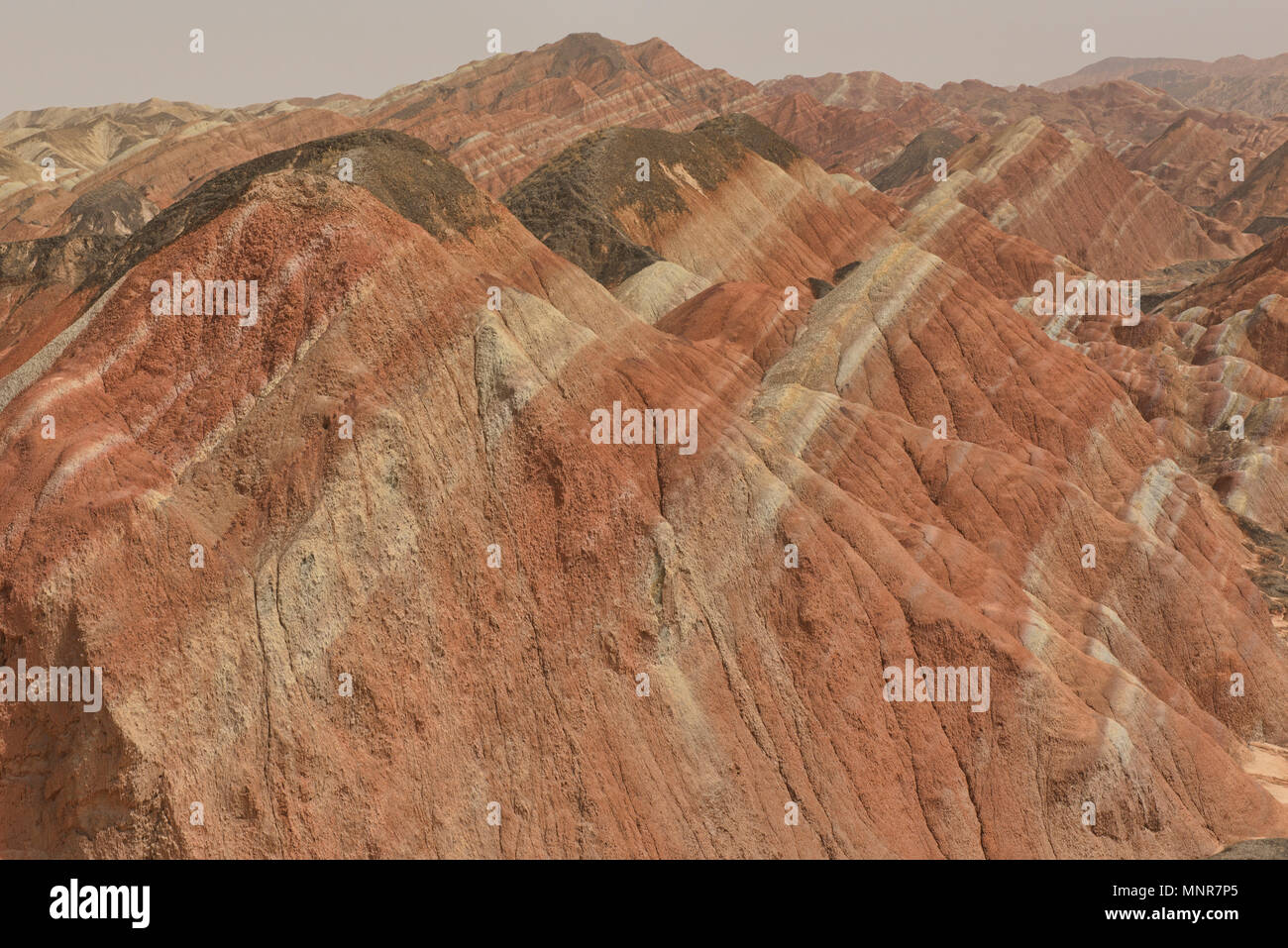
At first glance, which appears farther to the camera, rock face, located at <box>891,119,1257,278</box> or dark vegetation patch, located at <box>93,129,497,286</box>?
rock face, located at <box>891,119,1257,278</box>

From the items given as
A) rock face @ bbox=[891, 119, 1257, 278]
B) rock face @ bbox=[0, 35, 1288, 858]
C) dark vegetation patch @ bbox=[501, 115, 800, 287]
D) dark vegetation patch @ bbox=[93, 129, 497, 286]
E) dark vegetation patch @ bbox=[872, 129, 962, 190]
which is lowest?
rock face @ bbox=[0, 35, 1288, 858]

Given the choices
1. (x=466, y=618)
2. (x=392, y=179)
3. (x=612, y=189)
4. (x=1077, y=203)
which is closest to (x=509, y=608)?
(x=466, y=618)

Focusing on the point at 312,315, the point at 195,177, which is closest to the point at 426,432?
the point at 312,315

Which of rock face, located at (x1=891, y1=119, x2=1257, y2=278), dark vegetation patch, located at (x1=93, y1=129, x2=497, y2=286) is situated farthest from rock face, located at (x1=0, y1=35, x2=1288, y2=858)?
rock face, located at (x1=891, y1=119, x2=1257, y2=278)

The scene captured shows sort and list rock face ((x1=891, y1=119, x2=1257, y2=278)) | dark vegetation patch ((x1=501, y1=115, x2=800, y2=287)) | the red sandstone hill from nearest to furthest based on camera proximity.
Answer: the red sandstone hill < dark vegetation patch ((x1=501, y1=115, x2=800, y2=287)) < rock face ((x1=891, y1=119, x2=1257, y2=278))

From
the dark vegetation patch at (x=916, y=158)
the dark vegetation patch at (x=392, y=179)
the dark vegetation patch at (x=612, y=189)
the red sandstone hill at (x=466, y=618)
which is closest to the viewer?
the red sandstone hill at (x=466, y=618)

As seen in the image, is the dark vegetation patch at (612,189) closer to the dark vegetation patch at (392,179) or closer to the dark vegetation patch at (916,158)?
the dark vegetation patch at (392,179)

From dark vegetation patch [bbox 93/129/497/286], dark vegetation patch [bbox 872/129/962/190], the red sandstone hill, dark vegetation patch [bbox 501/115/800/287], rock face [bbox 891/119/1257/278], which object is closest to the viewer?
the red sandstone hill

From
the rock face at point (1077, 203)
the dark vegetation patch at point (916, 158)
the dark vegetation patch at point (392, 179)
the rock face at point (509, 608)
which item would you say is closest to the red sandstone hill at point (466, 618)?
the rock face at point (509, 608)

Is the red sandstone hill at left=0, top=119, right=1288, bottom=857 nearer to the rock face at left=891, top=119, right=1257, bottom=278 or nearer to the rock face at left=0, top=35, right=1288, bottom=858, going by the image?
the rock face at left=0, top=35, right=1288, bottom=858
